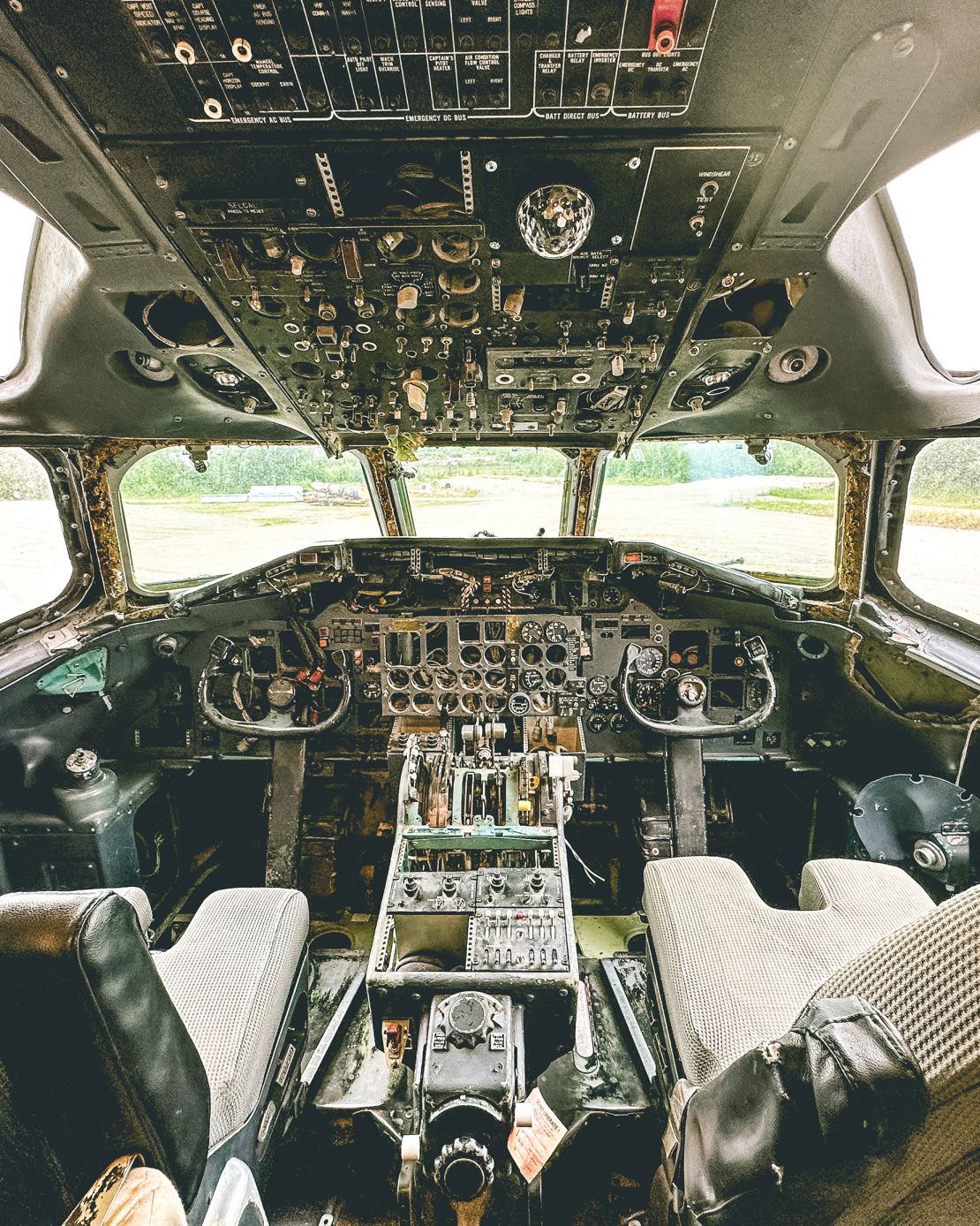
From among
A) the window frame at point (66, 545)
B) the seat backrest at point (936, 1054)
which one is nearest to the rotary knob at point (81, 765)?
the window frame at point (66, 545)

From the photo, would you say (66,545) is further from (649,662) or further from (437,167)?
(649,662)

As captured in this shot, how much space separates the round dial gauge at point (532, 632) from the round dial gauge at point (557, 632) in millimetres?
41

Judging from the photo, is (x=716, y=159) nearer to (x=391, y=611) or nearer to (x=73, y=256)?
(x=73, y=256)

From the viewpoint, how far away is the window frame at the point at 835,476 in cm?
319

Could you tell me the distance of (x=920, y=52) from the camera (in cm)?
114

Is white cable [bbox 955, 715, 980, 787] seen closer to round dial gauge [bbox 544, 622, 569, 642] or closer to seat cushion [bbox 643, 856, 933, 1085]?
seat cushion [bbox 643, 856, 933, 1085]

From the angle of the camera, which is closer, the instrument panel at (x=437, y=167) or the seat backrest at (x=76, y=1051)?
the seat backrest at (x=76, y=1051)

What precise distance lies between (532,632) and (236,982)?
6.54 ft

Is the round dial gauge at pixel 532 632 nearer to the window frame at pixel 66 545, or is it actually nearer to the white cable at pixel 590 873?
the white cable at pixel 590 873

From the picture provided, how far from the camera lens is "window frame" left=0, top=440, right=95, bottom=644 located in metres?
3.14

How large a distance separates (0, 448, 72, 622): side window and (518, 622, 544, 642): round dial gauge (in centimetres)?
244

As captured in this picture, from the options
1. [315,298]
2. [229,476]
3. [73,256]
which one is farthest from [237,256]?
[229,476]

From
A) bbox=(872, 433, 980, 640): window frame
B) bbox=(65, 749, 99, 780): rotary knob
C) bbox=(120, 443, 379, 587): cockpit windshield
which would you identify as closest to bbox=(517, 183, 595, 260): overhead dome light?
bbox=(872, 433, 980, 640): window frame

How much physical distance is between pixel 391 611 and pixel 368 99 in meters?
2.36
